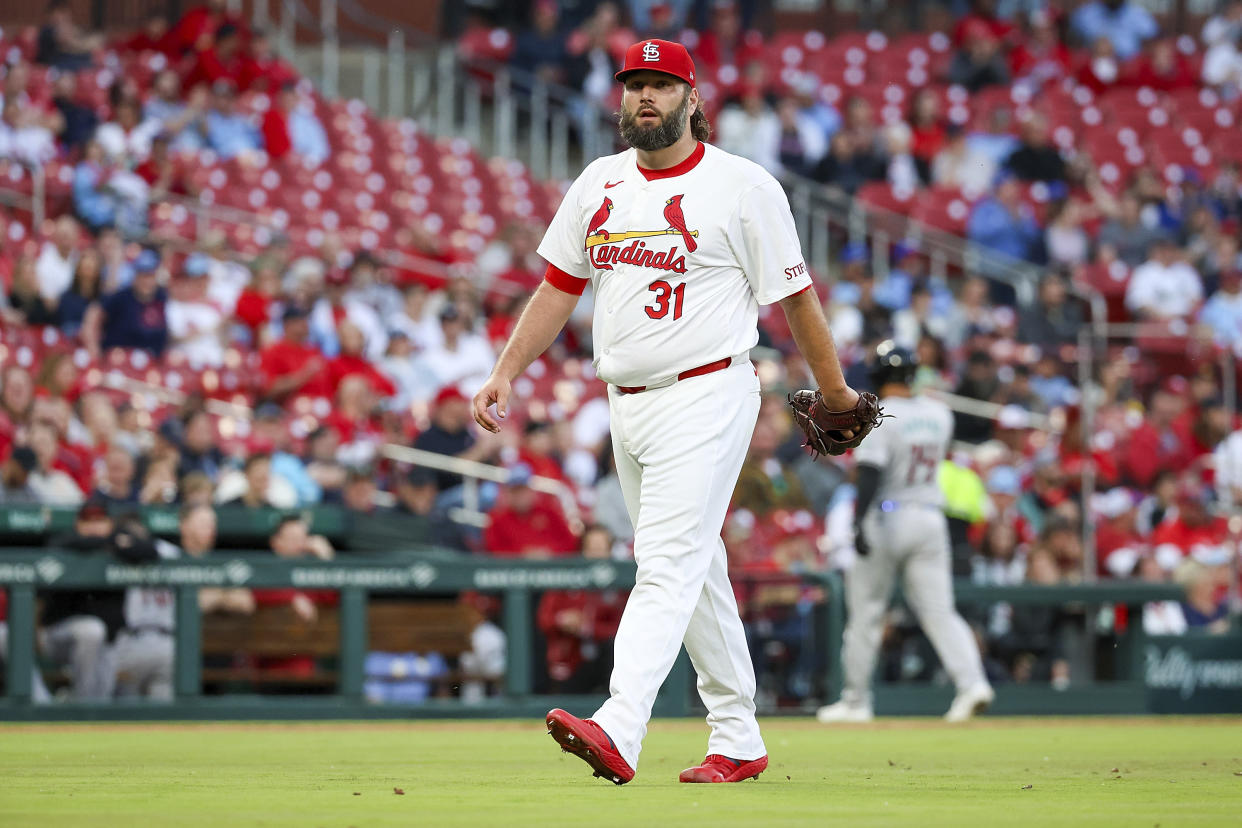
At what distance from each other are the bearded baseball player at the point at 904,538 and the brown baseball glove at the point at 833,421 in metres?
4.56

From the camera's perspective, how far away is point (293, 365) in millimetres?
13609

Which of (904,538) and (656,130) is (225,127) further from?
(656,130)

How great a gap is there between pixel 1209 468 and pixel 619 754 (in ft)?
38.7

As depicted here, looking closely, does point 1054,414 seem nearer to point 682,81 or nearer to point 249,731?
point 249,731

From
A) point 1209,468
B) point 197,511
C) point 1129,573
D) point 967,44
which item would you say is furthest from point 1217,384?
point 197,511

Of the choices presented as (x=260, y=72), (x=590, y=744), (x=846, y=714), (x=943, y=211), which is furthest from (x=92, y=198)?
(x=590, y=744)

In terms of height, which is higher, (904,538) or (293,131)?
(293,131)

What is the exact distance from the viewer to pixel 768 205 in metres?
5.68

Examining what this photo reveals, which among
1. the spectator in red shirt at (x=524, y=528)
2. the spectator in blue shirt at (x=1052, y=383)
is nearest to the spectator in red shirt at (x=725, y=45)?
the spectator in blue shirt at (x=1052, y=383)

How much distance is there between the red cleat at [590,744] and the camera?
5.11 meters

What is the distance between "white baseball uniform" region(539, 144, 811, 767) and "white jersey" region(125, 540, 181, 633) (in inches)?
230

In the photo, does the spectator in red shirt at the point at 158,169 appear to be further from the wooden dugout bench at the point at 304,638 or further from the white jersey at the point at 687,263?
the white jersey at the point at 687,263

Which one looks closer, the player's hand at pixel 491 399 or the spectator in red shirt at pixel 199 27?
the player's hand at pixel 491 399

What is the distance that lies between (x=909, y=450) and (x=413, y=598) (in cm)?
320
